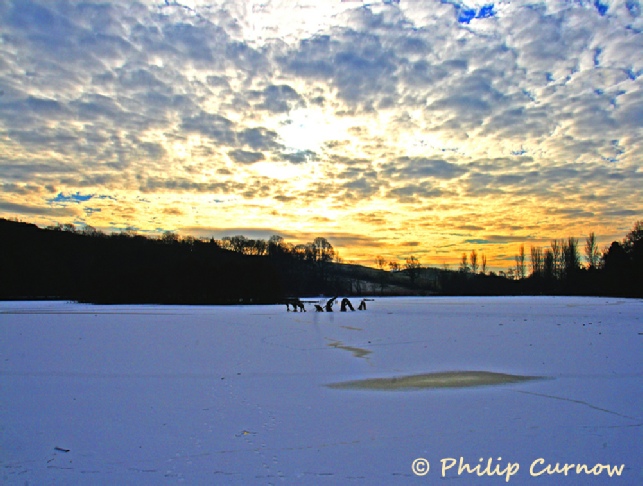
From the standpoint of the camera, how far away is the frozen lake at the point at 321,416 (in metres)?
4.70

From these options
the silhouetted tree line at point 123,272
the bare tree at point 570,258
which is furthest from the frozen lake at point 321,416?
the bare tree at point 570,258

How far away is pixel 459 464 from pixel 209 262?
62.6 metres

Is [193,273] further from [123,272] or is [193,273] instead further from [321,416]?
[321,416]

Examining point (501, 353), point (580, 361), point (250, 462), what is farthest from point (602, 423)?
point (501, 353)

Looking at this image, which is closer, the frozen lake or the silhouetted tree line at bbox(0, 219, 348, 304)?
the frozen lake

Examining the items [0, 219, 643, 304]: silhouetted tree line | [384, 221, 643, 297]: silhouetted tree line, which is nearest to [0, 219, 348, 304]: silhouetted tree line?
[0, 219, 643, 304]: silhouetted tree line

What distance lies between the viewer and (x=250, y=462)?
483cm

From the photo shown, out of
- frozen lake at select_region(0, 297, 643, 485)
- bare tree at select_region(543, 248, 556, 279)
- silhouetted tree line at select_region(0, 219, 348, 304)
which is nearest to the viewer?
frozen lake at select_region(0, 297, 643, 485)

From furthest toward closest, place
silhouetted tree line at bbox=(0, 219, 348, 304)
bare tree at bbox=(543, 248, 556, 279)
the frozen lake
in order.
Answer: bare tree at bbox=(543, 248, 556, 279) → silhouetted tree line at bbox=(0, 219, 348, 304) → the frozen lake

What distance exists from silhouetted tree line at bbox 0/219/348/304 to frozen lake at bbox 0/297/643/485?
163ft

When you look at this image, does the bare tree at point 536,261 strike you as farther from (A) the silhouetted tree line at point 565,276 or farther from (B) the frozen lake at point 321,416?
(B) the frozen lake at point 321,416

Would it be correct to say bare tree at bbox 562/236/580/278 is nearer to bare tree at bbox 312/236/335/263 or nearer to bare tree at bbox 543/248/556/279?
bare tree at bbox 543/248/556/279

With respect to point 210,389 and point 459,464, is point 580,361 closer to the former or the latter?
point 459,464

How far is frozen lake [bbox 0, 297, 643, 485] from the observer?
470 cm
